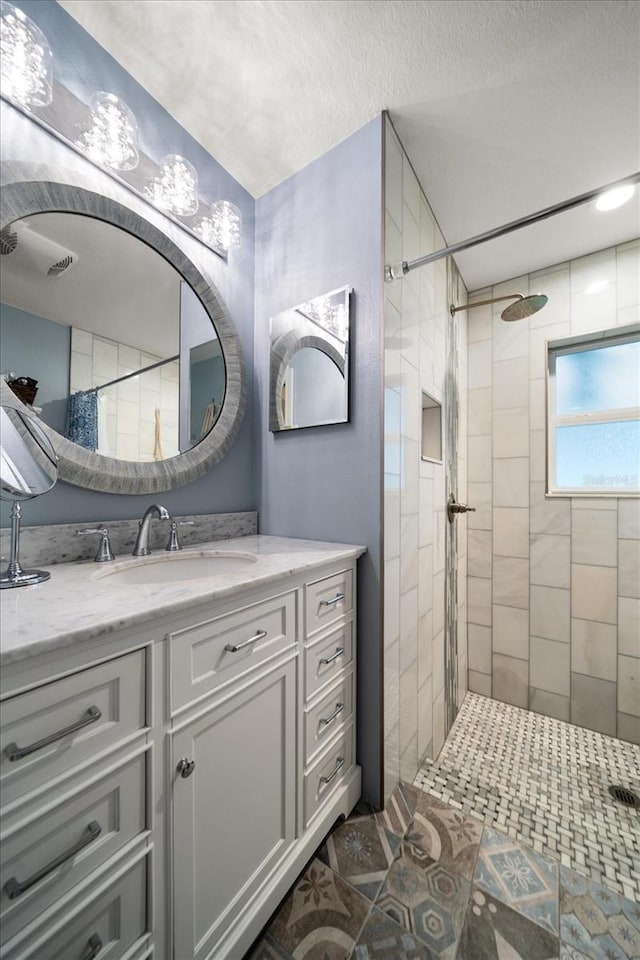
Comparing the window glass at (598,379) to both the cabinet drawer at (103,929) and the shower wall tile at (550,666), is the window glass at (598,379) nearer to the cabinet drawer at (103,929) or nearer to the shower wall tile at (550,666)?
the shower wall tile at (550,666)

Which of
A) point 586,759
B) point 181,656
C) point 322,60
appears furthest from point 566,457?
point 181,656

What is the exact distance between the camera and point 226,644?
0.81 m

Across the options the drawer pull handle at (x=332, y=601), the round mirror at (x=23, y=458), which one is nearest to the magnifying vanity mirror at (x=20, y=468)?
the round mirror at (x=23, y=458)

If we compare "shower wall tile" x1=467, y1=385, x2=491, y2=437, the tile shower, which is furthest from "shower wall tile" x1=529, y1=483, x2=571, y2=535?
"shower wall tile" x1=467, y1=385, x2=491, y2=437

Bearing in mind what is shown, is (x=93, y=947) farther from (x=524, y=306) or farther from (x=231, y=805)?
(x=524, y=306)

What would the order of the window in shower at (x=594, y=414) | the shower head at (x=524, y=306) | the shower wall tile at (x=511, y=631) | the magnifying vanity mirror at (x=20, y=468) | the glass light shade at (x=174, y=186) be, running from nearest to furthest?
1. the magnifying vanity mirror at (x=20, y=468)
2. the glass light shade at (x=174, y=186)
3. the shower head at (x=524, y=306)
4. the window in shower at (x=594, y=414)
5. the shower wall tile at (x=511, y=631)

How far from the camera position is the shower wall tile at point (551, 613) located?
6.81 ft

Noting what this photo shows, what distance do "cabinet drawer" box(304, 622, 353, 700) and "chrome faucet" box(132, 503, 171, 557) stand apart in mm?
597

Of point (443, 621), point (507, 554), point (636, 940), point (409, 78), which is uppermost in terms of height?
point (409, 78)

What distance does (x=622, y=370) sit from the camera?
2023 mm

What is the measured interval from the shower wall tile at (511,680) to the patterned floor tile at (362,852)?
53.9 inches

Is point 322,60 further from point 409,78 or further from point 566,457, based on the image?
point 566,457

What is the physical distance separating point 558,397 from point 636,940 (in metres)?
2.22

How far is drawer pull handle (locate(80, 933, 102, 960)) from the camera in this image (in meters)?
0.58
